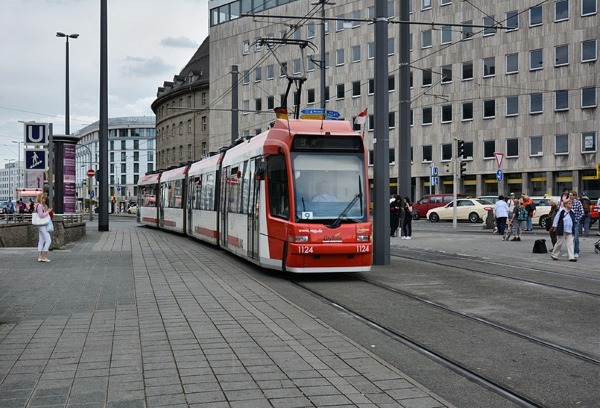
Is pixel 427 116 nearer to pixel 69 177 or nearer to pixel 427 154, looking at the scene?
pixel 427 154

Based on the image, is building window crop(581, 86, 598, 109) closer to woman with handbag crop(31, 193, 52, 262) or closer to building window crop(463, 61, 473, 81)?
building window crop(463, 61, 473, 81)

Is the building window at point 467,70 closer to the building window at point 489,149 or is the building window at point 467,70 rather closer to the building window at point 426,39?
the building window at point 426,39

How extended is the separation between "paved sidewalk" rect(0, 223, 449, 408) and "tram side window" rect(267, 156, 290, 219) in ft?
5.66

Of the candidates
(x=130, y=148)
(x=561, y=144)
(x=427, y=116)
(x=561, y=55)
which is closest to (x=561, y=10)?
(x=561, y=55)

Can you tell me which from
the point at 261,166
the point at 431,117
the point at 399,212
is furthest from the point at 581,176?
the point at 261,166

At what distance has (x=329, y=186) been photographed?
1386cm

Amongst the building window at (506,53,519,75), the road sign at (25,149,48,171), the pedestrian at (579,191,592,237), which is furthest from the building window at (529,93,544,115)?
the road sign at (25,149,48,171)

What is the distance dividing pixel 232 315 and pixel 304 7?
58.9 metres

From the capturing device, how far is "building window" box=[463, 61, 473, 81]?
56844 millimetres

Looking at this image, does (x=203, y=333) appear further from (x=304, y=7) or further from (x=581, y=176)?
(x=304, y=7)

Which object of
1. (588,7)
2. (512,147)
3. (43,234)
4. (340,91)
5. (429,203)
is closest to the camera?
(43,234)

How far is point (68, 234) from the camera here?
23.6m

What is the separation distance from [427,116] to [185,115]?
3734cm

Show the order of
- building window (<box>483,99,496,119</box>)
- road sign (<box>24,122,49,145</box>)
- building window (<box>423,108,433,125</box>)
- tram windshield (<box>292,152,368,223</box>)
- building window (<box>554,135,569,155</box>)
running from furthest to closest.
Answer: building window (<box>423,108,433,125</box>), building window (<box>483,99,496,119</box>), building window (<box>554,135,569,155</box>), road sign (<box>24,122,49,145</box>), tram windshield (<box>292,152,368,223</box>)
